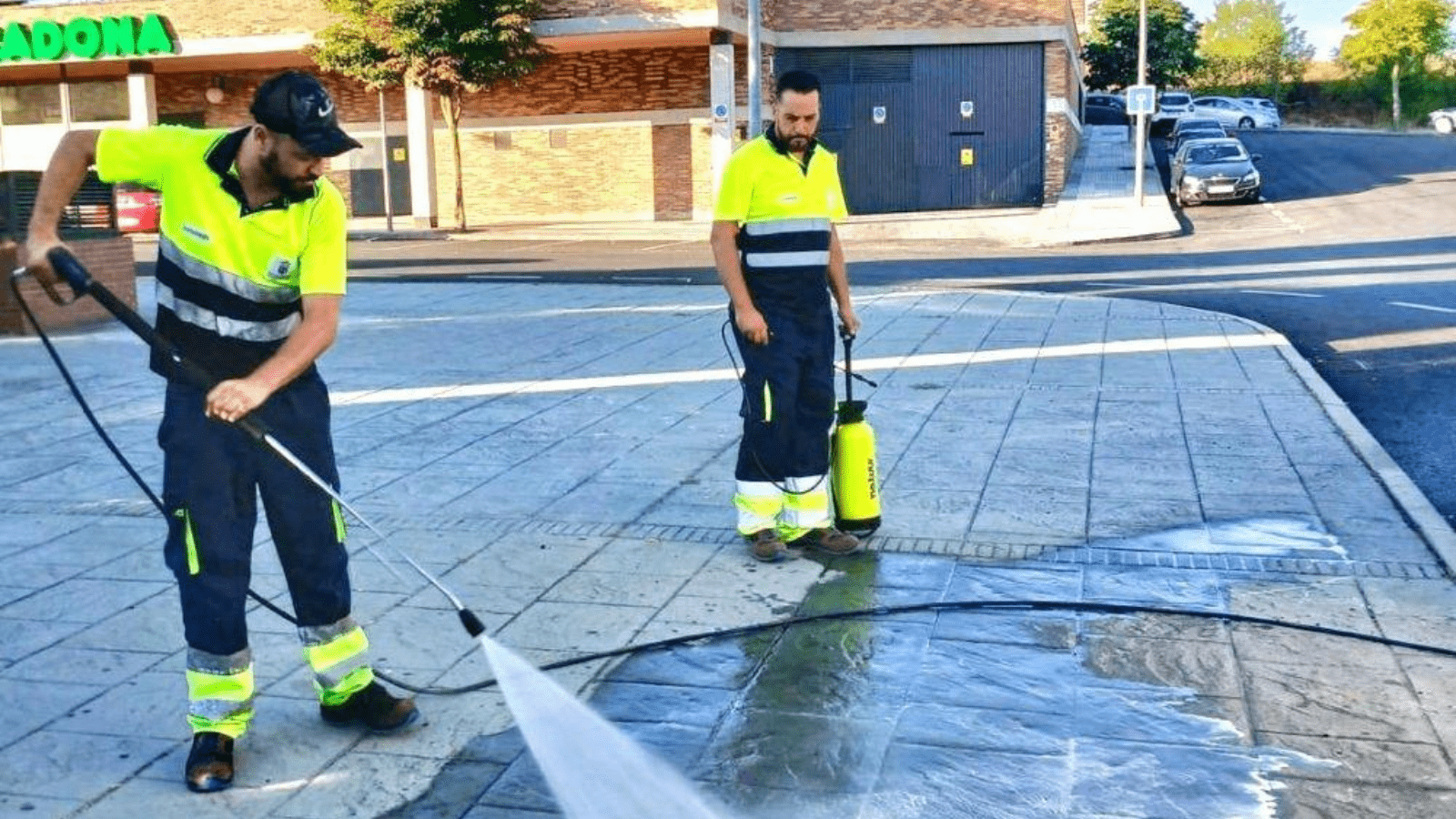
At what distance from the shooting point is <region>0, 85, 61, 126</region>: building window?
40750 mm

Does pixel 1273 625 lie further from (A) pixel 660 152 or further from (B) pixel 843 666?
(A) pixel 660 152

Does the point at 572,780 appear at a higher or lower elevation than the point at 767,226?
lower

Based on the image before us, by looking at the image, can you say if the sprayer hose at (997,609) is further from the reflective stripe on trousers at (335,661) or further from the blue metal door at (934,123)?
the blue metal door at (934,123)

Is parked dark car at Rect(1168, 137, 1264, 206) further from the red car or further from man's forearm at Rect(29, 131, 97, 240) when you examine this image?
man's forearm at Rect(29, 131, 97, 240)

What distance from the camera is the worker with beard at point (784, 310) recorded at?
6.60m

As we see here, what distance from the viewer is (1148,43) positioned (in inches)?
2603

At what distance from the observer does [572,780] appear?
175 inches

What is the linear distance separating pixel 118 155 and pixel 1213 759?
3472mm

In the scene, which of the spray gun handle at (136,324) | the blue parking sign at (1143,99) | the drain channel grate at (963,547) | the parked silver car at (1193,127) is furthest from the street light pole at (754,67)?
the spray gun handle at (136,324)

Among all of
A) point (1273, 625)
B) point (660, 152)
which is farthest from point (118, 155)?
point (660, 152)

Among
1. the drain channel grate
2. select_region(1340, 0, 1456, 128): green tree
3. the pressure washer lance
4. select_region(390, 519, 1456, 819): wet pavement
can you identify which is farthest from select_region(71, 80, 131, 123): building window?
select_region(1340, 0, 1456, 128): green tree

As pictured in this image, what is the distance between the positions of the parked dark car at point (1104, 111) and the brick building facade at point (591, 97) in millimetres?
25982

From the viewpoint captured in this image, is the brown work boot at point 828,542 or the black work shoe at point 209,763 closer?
the black work shoe at point 209,763

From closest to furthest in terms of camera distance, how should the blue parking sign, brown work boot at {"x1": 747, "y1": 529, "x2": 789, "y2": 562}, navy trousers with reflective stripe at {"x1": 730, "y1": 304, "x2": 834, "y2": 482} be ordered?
navy trousers with reflective stripe at {"x1": 730, "y1": 304, "x2": 834, "y2": 482}, brown work boot at {"x1": 747, "y1": 529, "x2": 789, "y2": 562}, the blue parking sign
